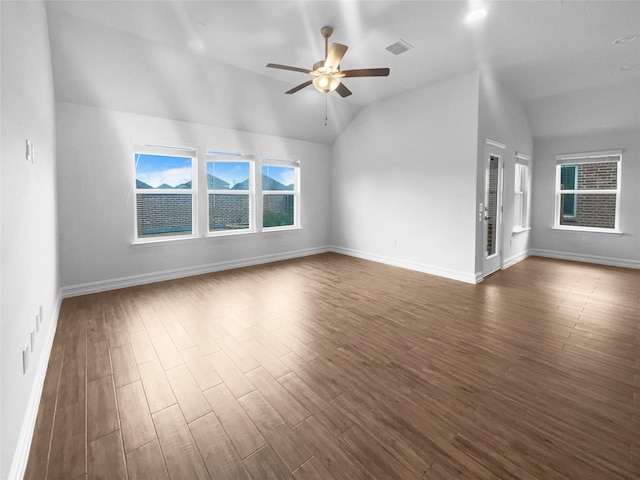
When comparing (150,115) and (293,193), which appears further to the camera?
(293,193)

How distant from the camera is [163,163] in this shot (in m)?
4.68

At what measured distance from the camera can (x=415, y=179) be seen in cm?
513

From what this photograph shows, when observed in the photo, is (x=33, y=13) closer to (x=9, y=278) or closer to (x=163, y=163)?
(x=9, y=278)

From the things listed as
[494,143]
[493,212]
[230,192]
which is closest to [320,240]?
[230,192]

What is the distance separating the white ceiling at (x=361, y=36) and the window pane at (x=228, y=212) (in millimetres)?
1927

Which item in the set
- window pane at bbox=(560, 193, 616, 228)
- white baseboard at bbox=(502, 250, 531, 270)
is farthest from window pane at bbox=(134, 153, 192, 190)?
window pane at bbox=(560, 193, 616, 228)

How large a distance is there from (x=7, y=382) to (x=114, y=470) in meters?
0.62

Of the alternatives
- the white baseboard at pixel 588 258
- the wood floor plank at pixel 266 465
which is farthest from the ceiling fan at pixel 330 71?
the white baseboard at pixel 588 258

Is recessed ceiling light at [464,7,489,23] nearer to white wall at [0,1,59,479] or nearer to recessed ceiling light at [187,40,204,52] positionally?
recessed ceiling light at [187,40,204,52]

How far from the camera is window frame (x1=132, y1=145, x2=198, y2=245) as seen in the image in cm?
439

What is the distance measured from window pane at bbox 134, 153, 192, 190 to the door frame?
15.4 ft

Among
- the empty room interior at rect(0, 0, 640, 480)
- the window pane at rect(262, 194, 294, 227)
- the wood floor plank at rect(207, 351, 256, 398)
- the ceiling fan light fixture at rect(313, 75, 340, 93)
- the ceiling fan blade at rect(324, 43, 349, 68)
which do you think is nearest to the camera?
the empty room interior at rect(0, 0, 640, 480)

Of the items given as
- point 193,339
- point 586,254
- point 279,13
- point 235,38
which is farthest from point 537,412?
point 586,254

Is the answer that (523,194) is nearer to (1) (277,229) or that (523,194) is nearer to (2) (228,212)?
(1) (277,229)
